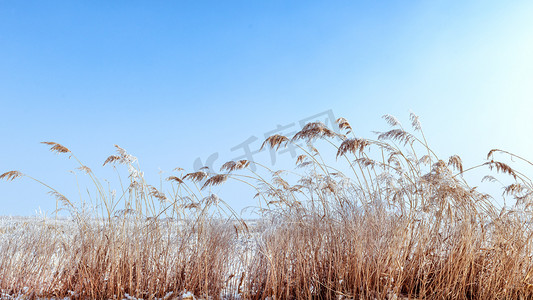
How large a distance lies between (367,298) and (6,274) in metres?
3.99

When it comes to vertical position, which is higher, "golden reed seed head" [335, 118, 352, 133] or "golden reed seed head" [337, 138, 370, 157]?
"golden reed seed head" [335, 118, 352, 133]

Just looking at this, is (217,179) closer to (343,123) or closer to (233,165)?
(233,165)

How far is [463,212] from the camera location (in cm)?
374

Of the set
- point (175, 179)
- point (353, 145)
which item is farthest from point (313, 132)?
point (175, 179)

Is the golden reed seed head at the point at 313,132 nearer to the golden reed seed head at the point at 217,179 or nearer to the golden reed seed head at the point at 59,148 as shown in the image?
the golden reed seed head at the point at 217,179

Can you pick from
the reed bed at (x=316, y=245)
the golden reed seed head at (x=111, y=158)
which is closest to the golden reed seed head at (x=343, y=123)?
the reed bed at (x=316, y=245)

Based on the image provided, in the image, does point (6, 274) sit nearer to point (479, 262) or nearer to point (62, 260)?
point (62, 260)

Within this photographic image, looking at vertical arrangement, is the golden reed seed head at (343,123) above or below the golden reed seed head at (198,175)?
above

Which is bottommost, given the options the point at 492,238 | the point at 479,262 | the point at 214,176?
the point at 479,262

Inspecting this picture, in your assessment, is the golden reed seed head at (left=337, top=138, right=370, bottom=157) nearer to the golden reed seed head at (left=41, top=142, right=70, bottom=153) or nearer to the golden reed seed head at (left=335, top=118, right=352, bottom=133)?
the golden reed seed head at (left=335, top=118, right=352, bottom=133)

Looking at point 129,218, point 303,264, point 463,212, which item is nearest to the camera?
point 303,264

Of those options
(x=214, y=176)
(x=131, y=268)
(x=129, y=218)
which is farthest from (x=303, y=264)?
(x=129, y=218)

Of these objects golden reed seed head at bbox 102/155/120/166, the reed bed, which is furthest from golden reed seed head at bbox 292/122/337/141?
golden reed seed head at bbox 102/155/120/166

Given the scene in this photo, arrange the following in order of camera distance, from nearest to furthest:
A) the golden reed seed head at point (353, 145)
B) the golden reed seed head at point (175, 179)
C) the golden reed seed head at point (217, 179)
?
1. the golden reed seed head at point (353, 145)
2. the golden reed seed head at point (217, 179)
3. the golden reed seed head at point (175, 179)
